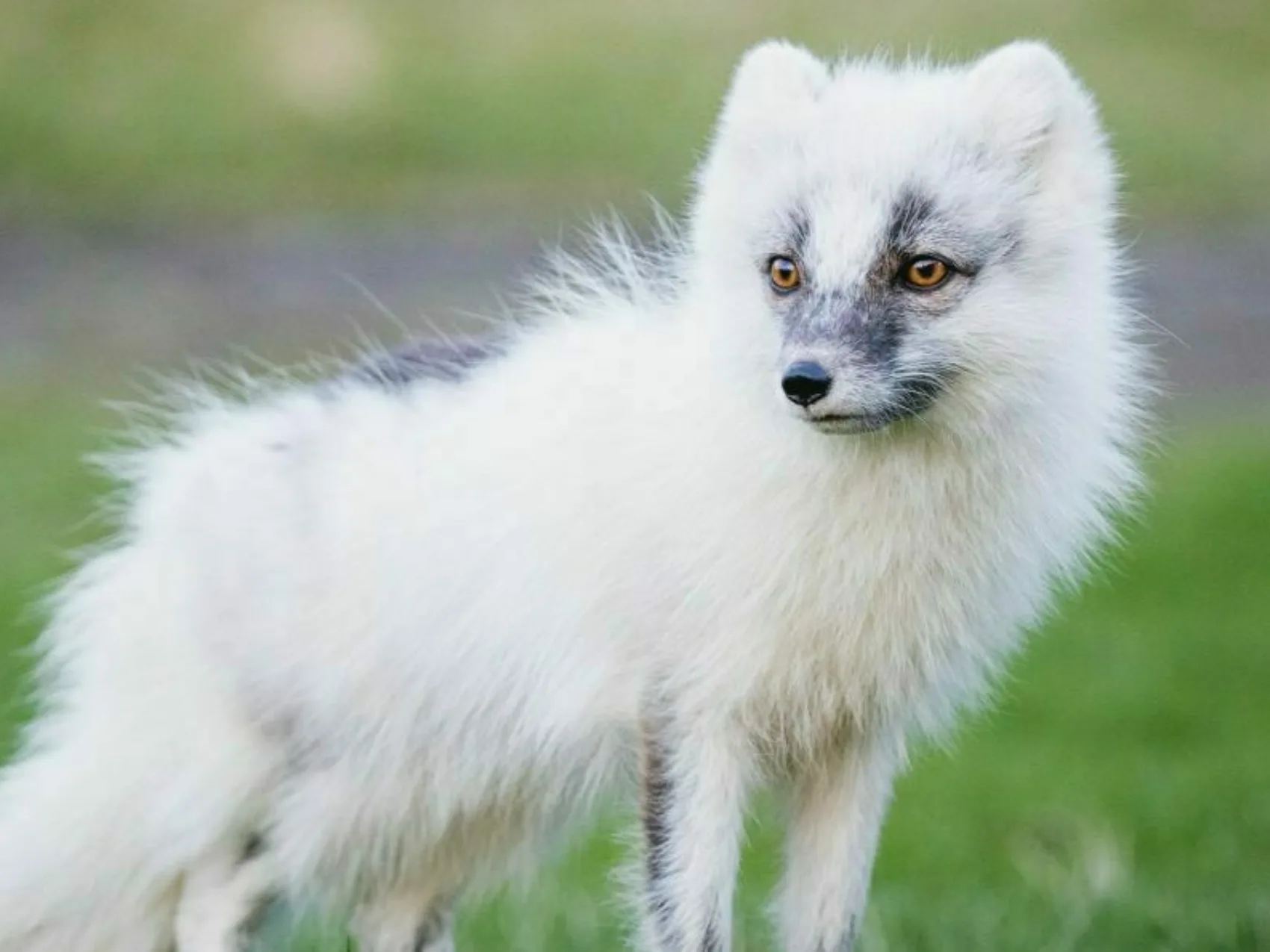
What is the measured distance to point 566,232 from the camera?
1777cm

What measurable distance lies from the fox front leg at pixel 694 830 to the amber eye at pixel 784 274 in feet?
3.35

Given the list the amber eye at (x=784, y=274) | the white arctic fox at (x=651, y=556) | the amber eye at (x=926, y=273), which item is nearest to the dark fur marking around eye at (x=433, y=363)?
the white arctic fox at (x=651, y=556)

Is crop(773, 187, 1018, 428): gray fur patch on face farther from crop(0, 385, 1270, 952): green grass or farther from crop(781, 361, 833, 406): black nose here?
crop(0, 385, 1270, 952): green grass

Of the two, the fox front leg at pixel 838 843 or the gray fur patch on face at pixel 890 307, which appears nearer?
the gray fur patch on face at pixel 890 307

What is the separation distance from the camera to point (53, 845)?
5945 millimetres

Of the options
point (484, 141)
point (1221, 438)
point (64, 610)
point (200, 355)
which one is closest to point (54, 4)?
point (484, 141)

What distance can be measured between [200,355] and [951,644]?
11242 mm

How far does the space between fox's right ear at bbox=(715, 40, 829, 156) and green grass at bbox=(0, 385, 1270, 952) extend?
5.74 ft

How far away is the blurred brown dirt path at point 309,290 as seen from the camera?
16.5 m

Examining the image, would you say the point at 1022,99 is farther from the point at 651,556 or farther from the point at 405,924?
the point at 405,924

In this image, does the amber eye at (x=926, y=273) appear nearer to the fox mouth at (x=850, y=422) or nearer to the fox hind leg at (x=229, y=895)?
the fox mouth at (x=850, y=422)

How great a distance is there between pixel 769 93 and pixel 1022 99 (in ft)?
1.89

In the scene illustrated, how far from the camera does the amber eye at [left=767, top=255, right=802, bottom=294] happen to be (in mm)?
5035

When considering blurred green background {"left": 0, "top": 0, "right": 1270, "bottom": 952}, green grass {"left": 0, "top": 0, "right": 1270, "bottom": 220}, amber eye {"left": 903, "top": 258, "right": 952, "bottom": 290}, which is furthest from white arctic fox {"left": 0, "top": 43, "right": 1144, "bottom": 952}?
green grass {"left": 0, "top": 0, "right": 1270, "bottom": 220}
